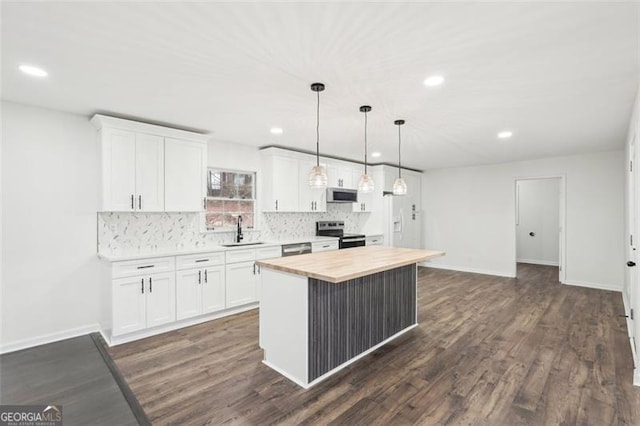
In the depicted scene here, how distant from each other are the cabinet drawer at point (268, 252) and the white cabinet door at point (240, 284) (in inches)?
6.9

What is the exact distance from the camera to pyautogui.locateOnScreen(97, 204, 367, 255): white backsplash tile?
3.73m

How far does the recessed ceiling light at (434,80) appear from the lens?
2.53m

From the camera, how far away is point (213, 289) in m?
4.04

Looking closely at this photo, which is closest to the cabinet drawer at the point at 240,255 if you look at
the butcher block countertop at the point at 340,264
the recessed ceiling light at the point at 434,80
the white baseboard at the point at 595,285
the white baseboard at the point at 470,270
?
the butcher block countertop at the point at 340,264

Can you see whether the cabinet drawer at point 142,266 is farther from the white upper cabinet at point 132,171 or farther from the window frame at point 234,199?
the window frame at point 234,199

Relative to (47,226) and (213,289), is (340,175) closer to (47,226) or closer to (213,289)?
(213,289)

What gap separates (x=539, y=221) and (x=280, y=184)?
722cm

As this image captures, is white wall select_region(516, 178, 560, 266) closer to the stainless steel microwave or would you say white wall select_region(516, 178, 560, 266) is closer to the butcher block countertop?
the stainless steel microwave

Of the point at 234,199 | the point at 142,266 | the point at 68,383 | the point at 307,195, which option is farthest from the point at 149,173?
the point at 307,195

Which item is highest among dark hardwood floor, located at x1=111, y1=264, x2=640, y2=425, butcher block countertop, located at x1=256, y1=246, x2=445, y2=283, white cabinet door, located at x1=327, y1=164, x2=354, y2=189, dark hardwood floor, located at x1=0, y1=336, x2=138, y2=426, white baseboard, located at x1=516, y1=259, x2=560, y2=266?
white cabinet door, located at x1=327, y1=164, x2=354, y2=189

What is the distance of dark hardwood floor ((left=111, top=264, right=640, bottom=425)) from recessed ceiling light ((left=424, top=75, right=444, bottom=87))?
251 centimetres

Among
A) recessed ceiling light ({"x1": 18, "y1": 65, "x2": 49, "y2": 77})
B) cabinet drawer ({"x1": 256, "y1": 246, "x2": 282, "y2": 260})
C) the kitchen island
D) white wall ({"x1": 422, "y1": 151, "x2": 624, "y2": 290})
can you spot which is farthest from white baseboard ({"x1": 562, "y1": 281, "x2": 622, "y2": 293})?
recessed ceiling light ({"x1": 18, "y1": 65, "x2": 49, "y2": 77})

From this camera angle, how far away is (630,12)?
5.62ft

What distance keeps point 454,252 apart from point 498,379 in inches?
207
